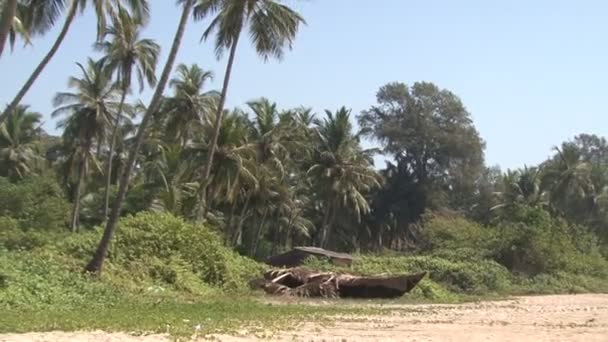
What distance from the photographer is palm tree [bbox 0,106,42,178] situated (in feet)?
162

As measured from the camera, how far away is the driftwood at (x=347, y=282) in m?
30.2

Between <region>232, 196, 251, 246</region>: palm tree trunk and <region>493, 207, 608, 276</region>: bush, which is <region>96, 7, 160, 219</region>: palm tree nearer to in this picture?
<region>232, 196, 251, 246</region>: palm tree trunk

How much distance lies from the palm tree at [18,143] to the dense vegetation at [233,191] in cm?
10

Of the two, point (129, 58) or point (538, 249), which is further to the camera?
point (538, 249)

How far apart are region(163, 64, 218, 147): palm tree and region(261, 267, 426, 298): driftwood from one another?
43.4 feet

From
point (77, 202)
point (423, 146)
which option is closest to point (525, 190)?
point (423, 146)

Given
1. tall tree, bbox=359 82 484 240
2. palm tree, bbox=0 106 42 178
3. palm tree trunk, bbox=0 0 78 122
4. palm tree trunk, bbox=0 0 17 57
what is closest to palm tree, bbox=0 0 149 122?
palm tree trunk, bbox=0 0 78 122

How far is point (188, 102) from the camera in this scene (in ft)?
136

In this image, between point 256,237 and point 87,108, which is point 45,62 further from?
point 256,237

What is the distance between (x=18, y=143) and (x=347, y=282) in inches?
1123

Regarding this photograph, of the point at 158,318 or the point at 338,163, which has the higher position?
the point at 338,163

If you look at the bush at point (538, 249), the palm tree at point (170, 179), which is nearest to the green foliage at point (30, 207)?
the palm tree at point (170, 179)

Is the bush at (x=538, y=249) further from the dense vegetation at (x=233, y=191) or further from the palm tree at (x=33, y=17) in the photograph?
the palm tree at (x=33, y=17)

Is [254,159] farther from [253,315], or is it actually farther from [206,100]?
[253,315]
